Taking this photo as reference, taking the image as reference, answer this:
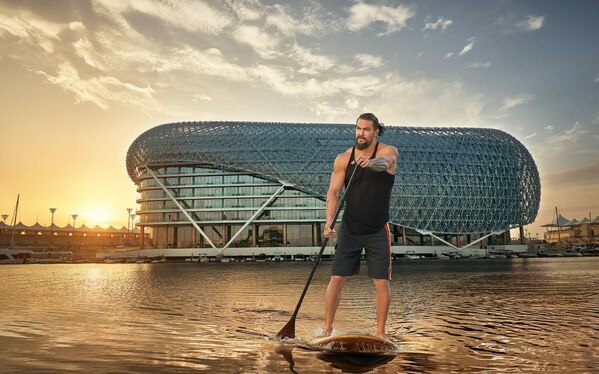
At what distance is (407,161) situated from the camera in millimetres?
88000

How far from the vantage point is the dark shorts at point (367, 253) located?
5.99 metres

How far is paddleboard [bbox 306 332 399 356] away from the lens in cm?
580

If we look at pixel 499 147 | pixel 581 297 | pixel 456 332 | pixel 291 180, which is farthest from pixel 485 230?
pixel 456 332

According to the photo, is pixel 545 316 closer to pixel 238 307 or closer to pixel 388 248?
pixel 388 248

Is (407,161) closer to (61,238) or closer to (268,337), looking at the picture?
(268,337)

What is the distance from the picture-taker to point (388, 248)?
6020mm

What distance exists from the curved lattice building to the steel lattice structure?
0.64 feet

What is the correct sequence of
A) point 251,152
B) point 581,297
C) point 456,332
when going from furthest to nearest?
point 251,152 → point 581,297 → point 456,332

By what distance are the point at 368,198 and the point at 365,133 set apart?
2.67 feet

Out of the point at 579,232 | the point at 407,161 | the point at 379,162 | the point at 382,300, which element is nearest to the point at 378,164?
the point at 379,162

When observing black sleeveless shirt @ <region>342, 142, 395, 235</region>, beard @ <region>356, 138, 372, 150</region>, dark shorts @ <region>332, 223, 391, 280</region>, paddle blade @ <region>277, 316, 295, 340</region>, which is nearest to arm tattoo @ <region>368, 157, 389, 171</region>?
black sleeveless shirt @ <region>342, 142, 395, 235</region>

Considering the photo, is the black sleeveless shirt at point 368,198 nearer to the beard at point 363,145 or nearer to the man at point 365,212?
the man at point 365,212

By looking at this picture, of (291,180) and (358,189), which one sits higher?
(291,180)

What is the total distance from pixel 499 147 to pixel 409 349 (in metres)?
98.9
